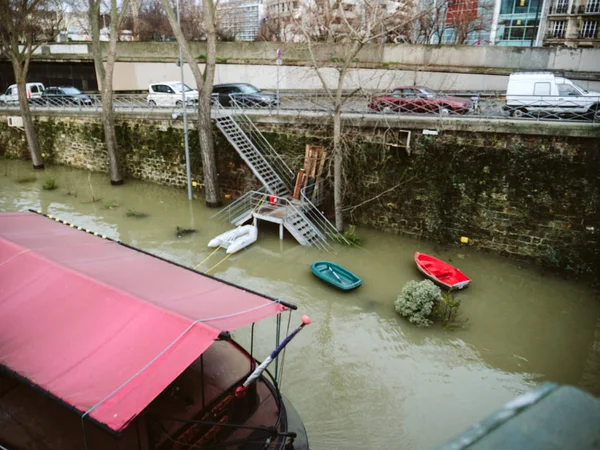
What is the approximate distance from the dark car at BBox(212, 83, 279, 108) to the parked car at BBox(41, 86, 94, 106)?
829 centimetres

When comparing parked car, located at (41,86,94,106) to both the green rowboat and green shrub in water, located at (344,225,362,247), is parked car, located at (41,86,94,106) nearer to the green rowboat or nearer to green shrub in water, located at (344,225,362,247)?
green shrub in water, located at (344,225,362,247)

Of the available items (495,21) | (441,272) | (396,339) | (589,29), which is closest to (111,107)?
(441,272)

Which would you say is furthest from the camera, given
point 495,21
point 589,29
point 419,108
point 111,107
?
point 495,21

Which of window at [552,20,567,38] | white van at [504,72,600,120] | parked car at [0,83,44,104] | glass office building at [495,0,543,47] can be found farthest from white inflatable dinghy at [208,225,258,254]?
window at [552,20,567,38]

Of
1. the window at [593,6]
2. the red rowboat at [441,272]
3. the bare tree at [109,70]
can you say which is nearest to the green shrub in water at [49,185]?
the bare tree at [109,70]

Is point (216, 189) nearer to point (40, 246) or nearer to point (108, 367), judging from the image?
point (40, 246)

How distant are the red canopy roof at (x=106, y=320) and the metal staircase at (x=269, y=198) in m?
7.07

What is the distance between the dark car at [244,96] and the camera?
19578 mm

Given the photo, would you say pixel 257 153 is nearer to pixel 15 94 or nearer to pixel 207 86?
pixel 207 86

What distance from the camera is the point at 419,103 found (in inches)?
652

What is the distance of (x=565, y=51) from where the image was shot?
24641mm

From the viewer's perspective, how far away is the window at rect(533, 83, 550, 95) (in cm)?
1532

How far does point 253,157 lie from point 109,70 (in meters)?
7.22

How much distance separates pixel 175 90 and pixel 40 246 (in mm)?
16593
